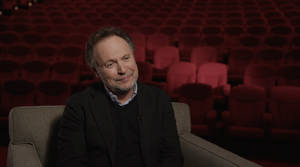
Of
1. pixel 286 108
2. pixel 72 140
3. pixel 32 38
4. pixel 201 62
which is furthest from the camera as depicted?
pixel 32 38

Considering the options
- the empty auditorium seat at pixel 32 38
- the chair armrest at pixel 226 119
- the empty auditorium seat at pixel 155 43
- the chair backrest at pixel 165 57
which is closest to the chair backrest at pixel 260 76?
the chair armrest at pixel 226 119

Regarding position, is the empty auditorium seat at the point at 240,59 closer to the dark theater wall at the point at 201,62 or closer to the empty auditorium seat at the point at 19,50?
the dark theater wall at the point at 201,62

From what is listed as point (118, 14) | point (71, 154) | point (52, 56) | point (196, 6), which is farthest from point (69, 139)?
point (196, 6)

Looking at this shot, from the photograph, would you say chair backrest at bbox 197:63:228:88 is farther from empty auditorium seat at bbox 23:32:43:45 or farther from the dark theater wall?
empty auditorium seat at bbox 23:32:43:45

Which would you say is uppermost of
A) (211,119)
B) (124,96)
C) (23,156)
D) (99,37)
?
(99,37)

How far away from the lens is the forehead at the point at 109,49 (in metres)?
A: 0.59

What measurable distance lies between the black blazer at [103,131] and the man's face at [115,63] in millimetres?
40

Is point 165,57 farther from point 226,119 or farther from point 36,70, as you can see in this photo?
point 226,119

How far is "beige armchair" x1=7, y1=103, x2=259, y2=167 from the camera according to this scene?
63cm

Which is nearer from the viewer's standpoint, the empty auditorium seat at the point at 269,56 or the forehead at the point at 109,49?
the forehead at the point at 109,49

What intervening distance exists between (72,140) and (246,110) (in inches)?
38.0

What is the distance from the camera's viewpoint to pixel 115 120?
62cm

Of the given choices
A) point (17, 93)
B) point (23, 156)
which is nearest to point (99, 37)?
point (23, 156)

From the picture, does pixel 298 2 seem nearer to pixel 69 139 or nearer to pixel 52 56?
pixel 52 56
